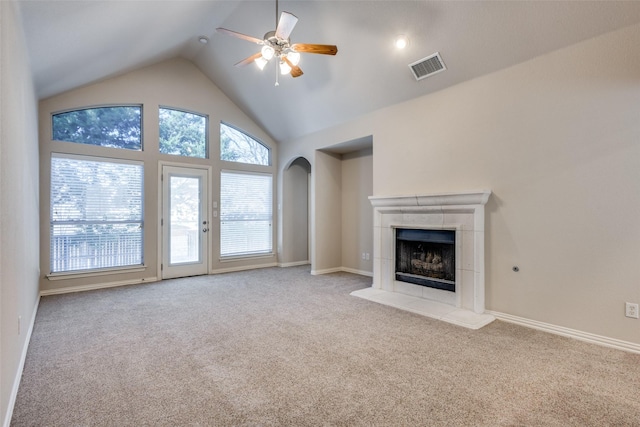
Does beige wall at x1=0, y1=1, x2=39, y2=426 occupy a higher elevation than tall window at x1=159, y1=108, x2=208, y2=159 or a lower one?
lower

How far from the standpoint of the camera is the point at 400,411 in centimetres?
182

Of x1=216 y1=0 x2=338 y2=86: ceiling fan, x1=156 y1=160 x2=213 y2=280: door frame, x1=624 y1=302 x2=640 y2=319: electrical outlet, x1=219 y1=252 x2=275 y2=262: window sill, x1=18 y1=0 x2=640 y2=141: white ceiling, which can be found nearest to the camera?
x1=624 y1=302 x2=640 y2=319: electrical outlet

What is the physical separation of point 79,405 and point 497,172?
414 centimetres

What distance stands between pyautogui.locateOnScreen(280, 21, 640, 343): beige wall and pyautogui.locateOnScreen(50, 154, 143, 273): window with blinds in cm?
478

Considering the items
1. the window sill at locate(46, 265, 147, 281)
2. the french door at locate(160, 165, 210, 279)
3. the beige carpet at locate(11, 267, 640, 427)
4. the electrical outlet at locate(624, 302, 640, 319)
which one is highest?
the french door at locate(160, 165, 210, 279)

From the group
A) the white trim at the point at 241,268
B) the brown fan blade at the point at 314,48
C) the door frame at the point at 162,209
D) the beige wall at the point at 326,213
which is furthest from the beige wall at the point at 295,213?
the brown fan blade at the point at 314,48

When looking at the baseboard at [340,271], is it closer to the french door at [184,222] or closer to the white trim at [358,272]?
the white trim at [358,272]

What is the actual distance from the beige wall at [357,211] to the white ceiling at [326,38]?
0.99 metres

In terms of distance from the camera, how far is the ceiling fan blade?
267 cm

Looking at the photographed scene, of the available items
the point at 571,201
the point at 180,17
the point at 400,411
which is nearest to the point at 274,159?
the point at 180,17

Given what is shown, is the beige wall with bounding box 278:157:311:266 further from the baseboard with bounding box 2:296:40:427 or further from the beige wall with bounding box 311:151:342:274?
the baseboard with bounding box 2:296:40:427

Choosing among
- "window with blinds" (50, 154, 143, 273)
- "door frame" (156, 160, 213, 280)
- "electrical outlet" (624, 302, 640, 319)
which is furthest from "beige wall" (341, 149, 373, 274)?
"window with blinds" (50, 154, 143, 273)

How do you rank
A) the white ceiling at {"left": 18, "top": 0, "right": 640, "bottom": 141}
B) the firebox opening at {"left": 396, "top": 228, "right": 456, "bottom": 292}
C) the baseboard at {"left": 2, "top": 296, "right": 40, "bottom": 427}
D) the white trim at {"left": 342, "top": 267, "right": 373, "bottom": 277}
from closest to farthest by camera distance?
the baseboard at {"left": 2, "top": 296, "right": 40, "bottom": 427}, the white ceiling at {"left": 18, "top": 0, "right": 640, "bottom": 141}, the firebox opening at {"left": 396, "top": 228, "right": 456, "bottom": 292}, the white trim at {"left": 342, "top": 267, "right": 373, "bottom": 277}

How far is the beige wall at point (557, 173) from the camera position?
2701mm
